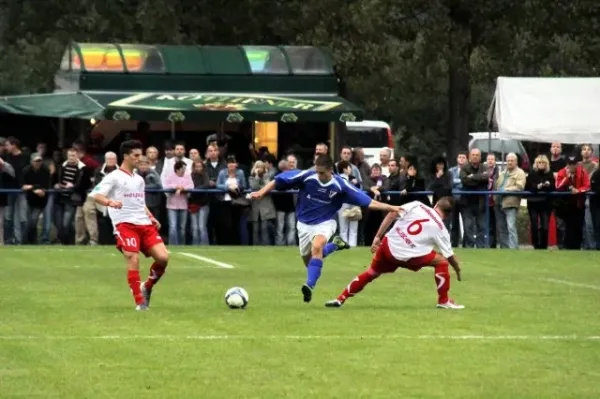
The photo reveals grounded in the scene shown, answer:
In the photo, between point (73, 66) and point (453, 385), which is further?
point (73, 66)

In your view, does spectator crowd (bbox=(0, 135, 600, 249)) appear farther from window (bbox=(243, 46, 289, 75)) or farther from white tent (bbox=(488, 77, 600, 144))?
window (bbox=(243, 46, 289, 75))

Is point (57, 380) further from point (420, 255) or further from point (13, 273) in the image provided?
point (13, 273)

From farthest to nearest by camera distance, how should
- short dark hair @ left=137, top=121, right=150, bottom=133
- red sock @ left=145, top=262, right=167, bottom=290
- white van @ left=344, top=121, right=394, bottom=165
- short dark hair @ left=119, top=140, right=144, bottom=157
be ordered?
white van @ left=344, top=121, right=394, bottom=165 < short dark hair @ left=137, top=121, right=150, bottom=133 < red sock @ left=145, top=262, right=167, bottom=290 < short dark hair @ left=119, top=140, right=144, bottom=157

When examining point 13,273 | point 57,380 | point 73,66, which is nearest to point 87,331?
point 57,380

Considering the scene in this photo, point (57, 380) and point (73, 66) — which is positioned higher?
point (73, 66)

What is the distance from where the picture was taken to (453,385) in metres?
12.0

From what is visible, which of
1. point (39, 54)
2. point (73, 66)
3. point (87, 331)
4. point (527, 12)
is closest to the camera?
point (87, 331)

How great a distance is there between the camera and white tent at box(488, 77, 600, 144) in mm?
32781

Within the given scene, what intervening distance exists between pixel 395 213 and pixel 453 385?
20.3ft

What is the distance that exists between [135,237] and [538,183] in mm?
14567

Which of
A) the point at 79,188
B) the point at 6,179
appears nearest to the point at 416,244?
the point at 79,188

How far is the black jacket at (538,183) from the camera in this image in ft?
102

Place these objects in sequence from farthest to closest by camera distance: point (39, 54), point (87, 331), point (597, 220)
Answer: point (39, 54), point (597, 220), point (87, 331)

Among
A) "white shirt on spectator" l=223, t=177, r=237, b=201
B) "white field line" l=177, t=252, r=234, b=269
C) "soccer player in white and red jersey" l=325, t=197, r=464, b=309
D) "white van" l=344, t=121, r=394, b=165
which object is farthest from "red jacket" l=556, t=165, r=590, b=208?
"white van" l=344, t=121, r=394, b=165
